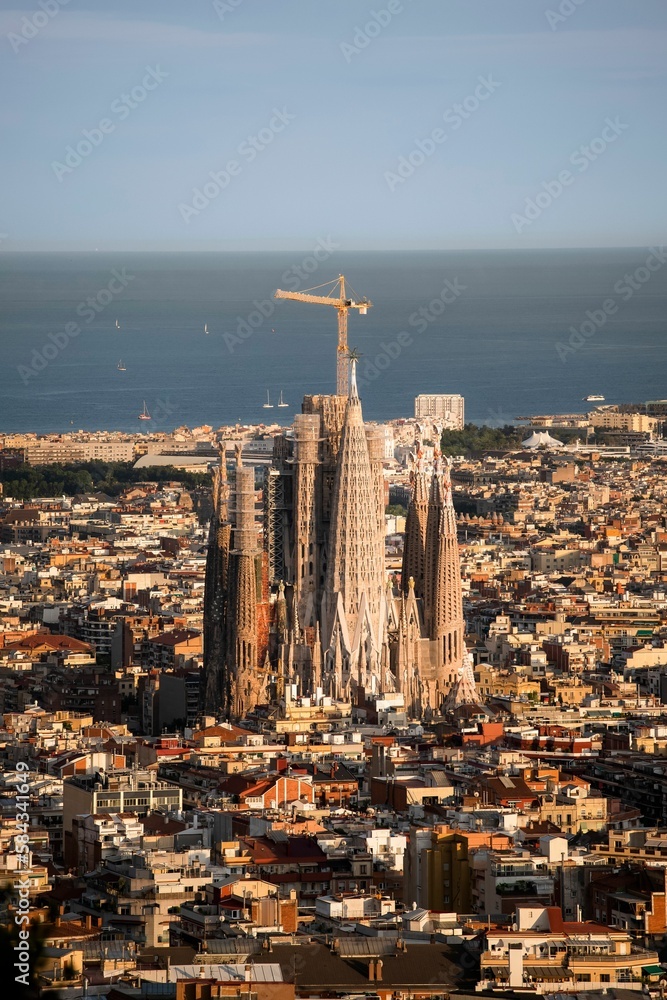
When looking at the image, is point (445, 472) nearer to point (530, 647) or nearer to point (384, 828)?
point (530, 647)

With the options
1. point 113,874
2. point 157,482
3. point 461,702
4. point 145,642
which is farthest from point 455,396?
point 113,874

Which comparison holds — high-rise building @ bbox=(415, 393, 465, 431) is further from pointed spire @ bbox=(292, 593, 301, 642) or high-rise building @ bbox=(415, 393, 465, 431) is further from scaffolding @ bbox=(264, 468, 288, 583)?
pointed spire @ bbox=(292, 593, 301, 642)

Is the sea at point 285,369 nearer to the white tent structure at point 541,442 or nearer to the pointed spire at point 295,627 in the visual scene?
the white tent structure at point 541,442

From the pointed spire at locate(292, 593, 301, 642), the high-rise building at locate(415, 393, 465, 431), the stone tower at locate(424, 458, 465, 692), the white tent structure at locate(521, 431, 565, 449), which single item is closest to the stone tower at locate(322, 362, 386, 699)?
the pointed spire at locate(292, 593, 301, 642)

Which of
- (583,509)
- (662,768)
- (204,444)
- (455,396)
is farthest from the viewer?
(455,396)

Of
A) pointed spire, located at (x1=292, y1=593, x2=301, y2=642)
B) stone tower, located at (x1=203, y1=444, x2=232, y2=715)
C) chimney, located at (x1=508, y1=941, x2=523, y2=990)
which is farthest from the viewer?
pointed spire, located at (x1=292, y1=593, x2=301, y2=642)

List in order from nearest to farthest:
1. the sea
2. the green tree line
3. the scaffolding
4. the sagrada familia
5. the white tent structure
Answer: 1. the sagrada familia
2. the scaffolding
3. the green tree line
4. the white tent structure
5. the sea

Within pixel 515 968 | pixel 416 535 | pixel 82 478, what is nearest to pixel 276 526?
pixel 416 535
